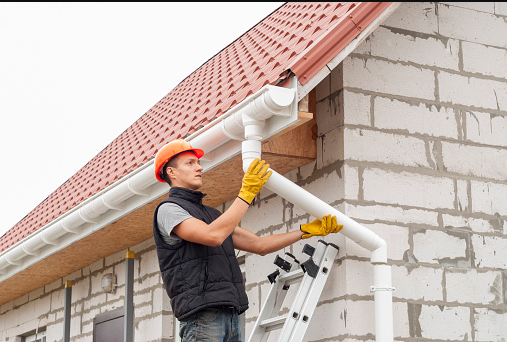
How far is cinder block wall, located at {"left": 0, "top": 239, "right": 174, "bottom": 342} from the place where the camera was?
23.6 feet

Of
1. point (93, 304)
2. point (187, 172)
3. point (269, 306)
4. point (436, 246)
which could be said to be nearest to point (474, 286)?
point (436, 246)

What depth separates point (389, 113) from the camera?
5.23 m

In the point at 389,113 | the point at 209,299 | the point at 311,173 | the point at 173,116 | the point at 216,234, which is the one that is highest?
the point at 173,116

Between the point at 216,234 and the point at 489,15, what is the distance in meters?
2.97

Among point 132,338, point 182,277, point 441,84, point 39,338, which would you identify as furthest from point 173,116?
point 39,338

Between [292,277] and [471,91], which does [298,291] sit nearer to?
[292,277]

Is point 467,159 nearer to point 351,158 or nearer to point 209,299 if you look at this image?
point 351,158

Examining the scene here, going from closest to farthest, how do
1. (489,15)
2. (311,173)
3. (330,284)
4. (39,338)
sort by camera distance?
(330,284) → (311,173) → (489,15) → (39,338)

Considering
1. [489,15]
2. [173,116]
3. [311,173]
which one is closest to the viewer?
[311,173]

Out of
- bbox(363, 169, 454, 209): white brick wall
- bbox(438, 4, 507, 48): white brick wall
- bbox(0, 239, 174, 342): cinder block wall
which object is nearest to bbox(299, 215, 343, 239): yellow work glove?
bbox(363, 169, 454, 209): white brick wall

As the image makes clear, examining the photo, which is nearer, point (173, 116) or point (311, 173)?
point (311, 173)

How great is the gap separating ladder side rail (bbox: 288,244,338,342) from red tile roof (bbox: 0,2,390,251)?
1.09 meters

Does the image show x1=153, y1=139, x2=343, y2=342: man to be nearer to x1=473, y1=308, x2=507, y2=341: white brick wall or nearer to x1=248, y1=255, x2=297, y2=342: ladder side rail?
x1=248, y1=255, x2=297, y2=342: ladder side rail

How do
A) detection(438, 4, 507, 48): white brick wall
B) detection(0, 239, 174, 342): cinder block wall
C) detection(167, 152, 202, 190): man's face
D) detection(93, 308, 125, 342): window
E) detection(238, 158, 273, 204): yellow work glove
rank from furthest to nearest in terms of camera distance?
1. detection(93, 308, 125, 342): window
2. detection(0, 239, 174, 342): cinder block wall
3. detection(438, 4, 507, 48): white brick wall
4. detection(167, 152, 202, 190): man's face
5. detection(238, 158, 273, 204): yellow work glove
